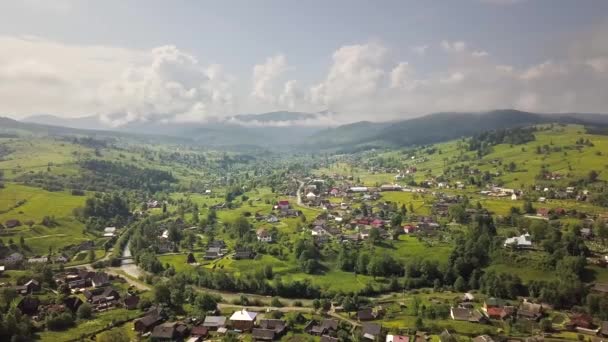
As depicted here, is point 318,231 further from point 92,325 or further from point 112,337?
point 112,337

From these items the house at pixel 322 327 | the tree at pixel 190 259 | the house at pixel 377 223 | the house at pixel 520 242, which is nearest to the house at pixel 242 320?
the house at pixel 322 327

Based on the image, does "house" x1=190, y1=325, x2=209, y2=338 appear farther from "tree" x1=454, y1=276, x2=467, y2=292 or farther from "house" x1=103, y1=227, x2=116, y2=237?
"house" x1=103, y1=227, x2=116, y2=237

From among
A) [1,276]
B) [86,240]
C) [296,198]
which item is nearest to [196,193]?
[296,198]

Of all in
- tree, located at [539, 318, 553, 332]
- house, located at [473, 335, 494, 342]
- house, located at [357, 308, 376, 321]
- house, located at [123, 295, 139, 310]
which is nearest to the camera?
house, located at [473, 335, 494, 342]


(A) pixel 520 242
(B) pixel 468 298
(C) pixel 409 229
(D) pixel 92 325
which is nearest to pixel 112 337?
(D) pixel 92 325

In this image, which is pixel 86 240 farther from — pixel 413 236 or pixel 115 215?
pixel 413 236

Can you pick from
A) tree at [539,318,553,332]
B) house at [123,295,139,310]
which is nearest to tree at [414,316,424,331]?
tree at [539,318,553,332]
